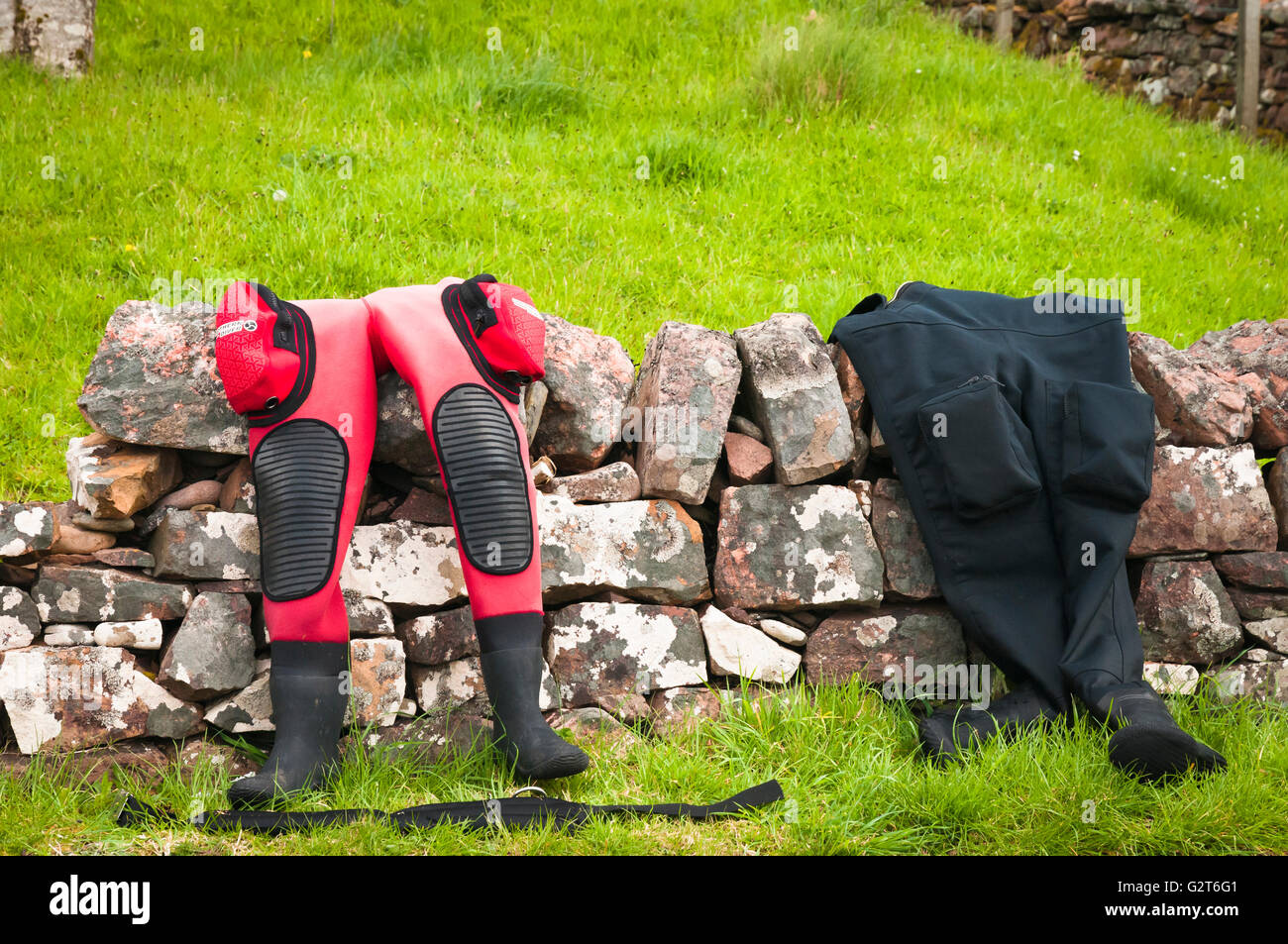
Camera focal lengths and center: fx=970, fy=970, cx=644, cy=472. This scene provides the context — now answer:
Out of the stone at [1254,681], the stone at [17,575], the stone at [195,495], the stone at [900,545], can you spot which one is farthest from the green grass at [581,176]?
the stone at [1254,681]

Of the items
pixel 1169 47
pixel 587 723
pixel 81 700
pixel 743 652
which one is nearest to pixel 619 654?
pixel 587 723

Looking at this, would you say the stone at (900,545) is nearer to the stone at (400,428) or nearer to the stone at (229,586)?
the stone at (400,428)

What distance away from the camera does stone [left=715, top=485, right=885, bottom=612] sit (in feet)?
8.47

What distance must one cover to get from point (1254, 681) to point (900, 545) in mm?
1047

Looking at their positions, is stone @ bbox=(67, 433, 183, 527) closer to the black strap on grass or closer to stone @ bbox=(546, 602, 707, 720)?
the black strap on grass

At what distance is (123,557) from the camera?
2.37 m

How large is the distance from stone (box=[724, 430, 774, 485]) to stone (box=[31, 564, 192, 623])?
1.43m

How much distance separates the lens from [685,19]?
20.3ft

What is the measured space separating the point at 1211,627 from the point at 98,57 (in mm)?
5809

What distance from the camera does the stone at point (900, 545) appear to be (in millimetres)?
2637

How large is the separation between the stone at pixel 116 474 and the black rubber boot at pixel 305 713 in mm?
570
